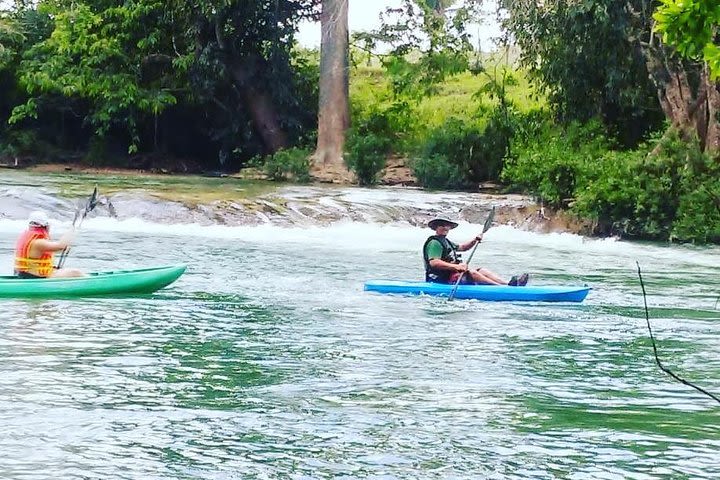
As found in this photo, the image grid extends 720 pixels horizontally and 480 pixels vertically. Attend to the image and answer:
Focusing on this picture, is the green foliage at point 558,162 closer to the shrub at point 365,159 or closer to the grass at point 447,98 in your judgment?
the grass at point 447,98

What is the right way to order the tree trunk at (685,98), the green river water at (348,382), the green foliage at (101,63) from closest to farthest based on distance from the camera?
the green river water at (348,382) < the tree trunk at (685,98) < the green foliage at (101,63)

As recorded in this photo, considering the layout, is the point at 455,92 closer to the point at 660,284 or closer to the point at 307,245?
the point at 307,245

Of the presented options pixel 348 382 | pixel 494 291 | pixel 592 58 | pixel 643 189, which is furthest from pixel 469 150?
pixel 348 382

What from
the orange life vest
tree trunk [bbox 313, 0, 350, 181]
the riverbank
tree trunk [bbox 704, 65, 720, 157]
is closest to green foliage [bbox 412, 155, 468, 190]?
the riverbank

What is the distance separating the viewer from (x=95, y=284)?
41.9 ft

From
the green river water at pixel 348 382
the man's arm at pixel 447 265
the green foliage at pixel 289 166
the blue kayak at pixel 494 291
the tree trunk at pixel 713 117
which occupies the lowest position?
the green river water at pixel 348 382

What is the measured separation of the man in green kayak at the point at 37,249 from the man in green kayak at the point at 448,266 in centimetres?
389

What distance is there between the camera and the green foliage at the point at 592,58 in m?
23.0

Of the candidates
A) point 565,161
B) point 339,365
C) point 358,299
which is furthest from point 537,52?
point 339,365

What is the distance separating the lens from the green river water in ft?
22.5

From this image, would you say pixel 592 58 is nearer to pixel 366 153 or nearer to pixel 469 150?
pixel 469 150

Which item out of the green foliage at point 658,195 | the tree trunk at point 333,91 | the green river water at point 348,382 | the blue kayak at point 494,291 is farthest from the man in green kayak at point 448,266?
the tree trunk at point 333,91

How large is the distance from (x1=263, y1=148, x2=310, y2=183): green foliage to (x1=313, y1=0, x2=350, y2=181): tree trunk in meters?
0.29

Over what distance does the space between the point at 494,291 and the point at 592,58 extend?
12566 millimetres
